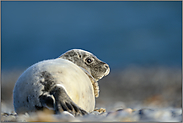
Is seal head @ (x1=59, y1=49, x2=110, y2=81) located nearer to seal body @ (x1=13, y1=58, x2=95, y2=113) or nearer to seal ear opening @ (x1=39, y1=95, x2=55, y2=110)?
seal body @ (x1=13, y1=58, x2=95, y2=113)

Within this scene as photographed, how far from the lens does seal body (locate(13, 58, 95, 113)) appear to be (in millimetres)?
3447

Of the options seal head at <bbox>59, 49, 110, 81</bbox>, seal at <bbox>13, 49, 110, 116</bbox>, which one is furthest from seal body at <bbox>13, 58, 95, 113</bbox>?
seal head at <bbox>59, 49, 110, 81</bbox>

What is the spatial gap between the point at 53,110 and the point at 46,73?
54 cm

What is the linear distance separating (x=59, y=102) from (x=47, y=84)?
32 centimetres

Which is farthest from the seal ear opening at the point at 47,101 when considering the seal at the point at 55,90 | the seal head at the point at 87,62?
the seal head at the point at 87,62

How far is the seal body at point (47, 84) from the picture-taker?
345 cm

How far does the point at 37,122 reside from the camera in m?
2.80

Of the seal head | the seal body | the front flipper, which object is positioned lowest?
the front flipper

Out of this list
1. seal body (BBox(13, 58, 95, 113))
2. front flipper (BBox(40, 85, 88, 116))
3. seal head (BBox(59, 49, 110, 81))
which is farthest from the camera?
seal head (BBox(59, 49, 110, 81))

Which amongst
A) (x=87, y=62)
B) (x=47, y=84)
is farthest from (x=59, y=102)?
(x=87, y=62)

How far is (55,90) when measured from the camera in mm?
3342

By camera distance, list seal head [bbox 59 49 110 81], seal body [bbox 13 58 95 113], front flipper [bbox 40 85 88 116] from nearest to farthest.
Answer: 1. front flipper [bbox 40 85 88 116]
2. seal body [bbox 13 58 95 113]
3. seal head [bbox 59 49 110 81]

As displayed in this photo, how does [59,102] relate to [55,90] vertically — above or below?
below

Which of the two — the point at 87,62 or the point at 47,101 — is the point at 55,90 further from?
the point at 87,62
